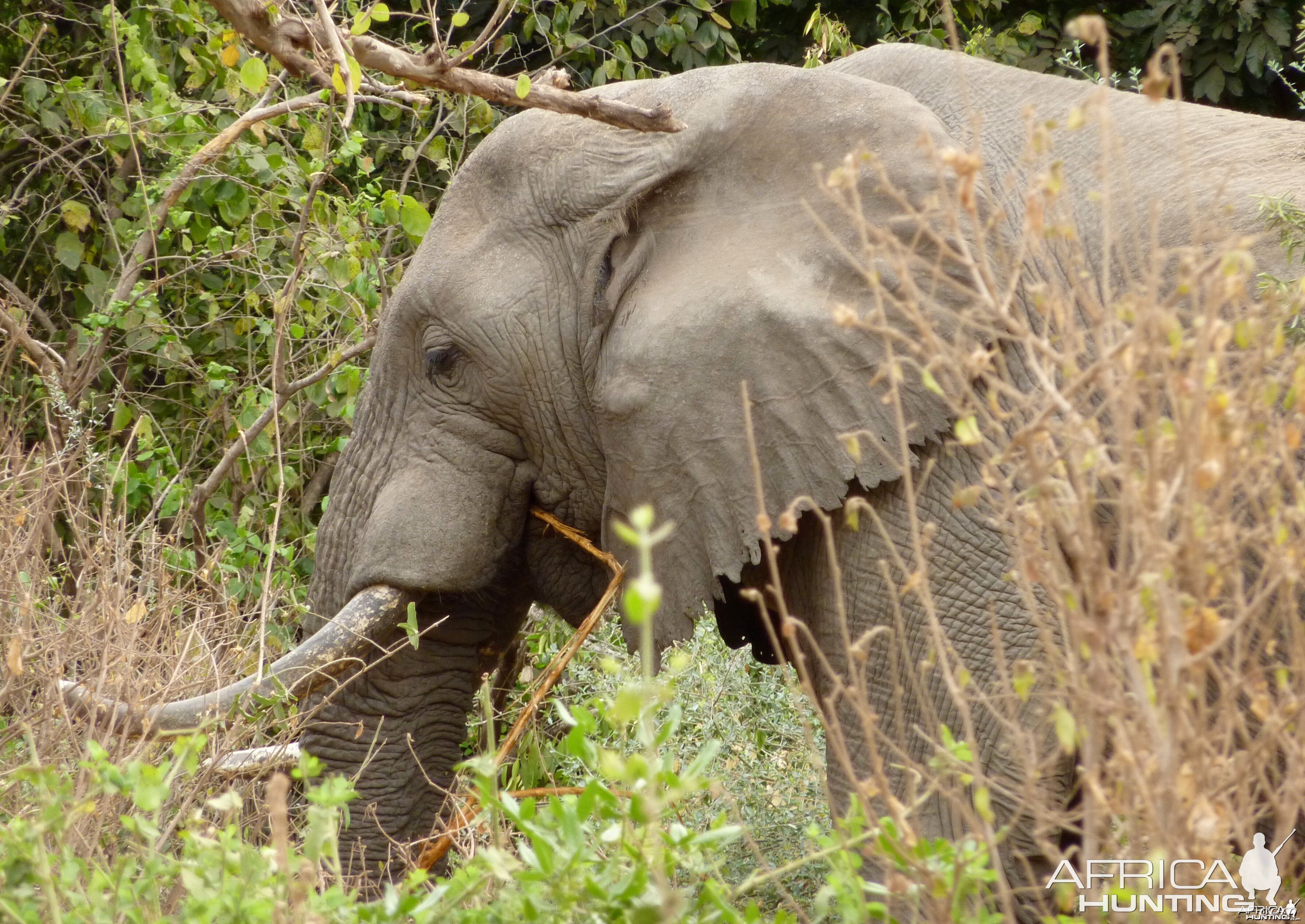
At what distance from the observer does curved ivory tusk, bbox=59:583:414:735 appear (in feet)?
9.86

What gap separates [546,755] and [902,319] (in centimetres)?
237

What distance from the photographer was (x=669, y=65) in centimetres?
647

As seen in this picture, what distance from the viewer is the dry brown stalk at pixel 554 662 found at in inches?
112

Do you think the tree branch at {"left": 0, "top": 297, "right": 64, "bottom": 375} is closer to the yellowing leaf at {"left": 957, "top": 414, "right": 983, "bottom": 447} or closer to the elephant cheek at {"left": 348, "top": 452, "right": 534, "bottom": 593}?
the elephant cheek at {"left": 348, "top": 452, "right": 534, "bottom": 593}

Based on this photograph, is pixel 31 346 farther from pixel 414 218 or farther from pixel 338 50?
pixel 338 50

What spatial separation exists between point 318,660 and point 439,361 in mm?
614

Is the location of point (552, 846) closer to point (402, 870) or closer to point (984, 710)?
point (984, 710)

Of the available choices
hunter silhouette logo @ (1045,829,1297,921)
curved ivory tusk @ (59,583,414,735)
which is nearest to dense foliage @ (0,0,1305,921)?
curved ivory tusk @ (59,583,414,735)

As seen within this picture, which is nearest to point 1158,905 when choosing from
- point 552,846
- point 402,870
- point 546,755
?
point 552,846

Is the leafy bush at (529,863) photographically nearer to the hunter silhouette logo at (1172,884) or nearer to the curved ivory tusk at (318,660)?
the hunter silhouette logo at (1172,884)

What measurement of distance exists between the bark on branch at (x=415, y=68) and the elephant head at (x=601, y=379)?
6.3 inches

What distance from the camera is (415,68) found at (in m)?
2.78

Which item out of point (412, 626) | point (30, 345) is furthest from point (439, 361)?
point (30, 345)

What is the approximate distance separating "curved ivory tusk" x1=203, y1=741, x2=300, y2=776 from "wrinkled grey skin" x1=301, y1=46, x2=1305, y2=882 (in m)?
0.17
